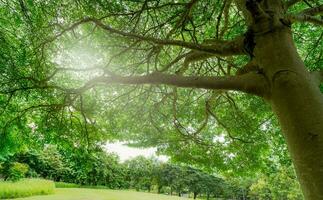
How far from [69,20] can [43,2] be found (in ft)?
2.34

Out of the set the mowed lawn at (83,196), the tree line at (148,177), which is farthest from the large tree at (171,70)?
the tree line at (148,177)

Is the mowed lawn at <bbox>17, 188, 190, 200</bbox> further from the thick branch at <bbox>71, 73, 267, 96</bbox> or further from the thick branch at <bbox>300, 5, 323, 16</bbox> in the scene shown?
the thick branch at <bbox>300, 5, 323, 16</bbox>

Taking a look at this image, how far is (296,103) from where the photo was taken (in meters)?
2.61

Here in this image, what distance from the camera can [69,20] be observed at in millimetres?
6648

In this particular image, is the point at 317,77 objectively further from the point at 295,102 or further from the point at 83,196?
the point at 83,196

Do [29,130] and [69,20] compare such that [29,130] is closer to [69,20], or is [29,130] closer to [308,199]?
[69,20]

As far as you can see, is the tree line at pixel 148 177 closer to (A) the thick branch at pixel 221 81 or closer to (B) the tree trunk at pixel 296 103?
(A) the thick branch at pixel 221 81

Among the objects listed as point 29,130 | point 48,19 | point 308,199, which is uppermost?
point 48,19

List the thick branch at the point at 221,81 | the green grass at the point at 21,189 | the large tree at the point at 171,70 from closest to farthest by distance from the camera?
the large tree at the point at 171,70
the thick branch at the point at 221,81
the green grass at the point at 21,189

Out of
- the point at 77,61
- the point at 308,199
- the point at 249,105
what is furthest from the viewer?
the point at 249,105

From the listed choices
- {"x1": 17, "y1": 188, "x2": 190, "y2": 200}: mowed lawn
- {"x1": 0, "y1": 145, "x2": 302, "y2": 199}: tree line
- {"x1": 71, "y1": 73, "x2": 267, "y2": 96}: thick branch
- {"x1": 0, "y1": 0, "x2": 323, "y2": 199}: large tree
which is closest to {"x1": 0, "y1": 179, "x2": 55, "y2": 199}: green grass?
{"x1": 17, "y1": 188, "x2": 190, "y2": 200}: mowed lawn

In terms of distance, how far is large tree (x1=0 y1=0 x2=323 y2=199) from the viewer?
278 centimetres

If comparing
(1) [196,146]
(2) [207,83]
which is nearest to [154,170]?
(1) [196,146]

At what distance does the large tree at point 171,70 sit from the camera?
110 inches
